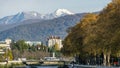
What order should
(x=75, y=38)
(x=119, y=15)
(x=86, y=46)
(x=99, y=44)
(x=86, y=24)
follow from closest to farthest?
(x=119, y=15), (x=99, y=44), (x=86, y=46), (x=86, y=24), (x=75, y=38)

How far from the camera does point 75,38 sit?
129m

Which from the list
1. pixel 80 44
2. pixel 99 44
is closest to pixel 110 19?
pixel 99 44

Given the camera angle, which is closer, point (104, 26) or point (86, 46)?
point (104, 26)

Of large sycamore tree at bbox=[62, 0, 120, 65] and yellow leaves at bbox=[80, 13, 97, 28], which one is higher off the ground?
yellow leaves at bbox=[80, 13, 97, 28]

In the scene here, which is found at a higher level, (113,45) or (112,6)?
(112,6)

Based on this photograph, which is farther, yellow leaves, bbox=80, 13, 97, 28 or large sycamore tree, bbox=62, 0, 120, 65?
yellow leaves, bbox=80, 13, 97, 28

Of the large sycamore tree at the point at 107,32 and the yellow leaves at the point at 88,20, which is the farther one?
the yellow leaves at the point at 88,20

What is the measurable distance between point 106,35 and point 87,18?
139ft

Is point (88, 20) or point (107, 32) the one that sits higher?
point (88, 20)

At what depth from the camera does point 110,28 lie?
247 feet

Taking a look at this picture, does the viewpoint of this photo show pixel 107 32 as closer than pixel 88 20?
Yes

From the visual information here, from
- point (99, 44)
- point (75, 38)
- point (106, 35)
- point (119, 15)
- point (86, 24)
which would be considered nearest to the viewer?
point (119, 15)

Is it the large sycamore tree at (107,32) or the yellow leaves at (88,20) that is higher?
the yellow leaves at (88,20)

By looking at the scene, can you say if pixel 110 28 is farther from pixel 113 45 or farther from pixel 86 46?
pixel 86 46
